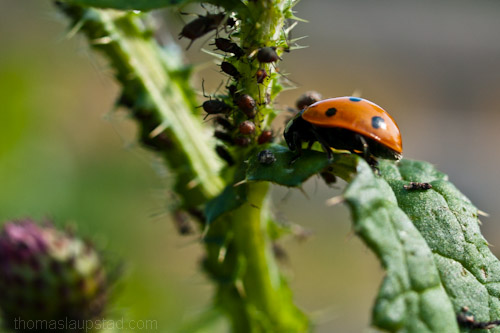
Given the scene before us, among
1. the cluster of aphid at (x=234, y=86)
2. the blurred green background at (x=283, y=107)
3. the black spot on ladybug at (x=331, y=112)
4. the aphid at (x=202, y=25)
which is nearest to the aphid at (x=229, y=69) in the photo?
the cluster of aphid at (x=234, y=86)

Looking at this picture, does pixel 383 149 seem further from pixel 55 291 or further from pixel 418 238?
pixel 55 291

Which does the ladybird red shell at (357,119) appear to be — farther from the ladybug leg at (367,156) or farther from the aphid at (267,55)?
the aphid at (267,55)

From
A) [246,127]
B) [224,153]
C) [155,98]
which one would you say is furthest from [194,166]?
[246,127]

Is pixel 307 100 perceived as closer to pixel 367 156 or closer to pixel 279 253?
pixel 367 156

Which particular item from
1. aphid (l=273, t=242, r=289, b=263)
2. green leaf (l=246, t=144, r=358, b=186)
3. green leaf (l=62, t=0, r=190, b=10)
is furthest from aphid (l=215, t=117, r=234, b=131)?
aphid (l=273, t=242, r=289, b=263)

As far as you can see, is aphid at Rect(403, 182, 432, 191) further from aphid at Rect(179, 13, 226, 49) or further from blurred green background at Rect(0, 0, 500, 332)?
blurred green background at Rect(0, 0, 500, 332)

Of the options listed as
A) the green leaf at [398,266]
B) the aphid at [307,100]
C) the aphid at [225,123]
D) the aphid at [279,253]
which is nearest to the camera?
the green leaf at [398,266]
